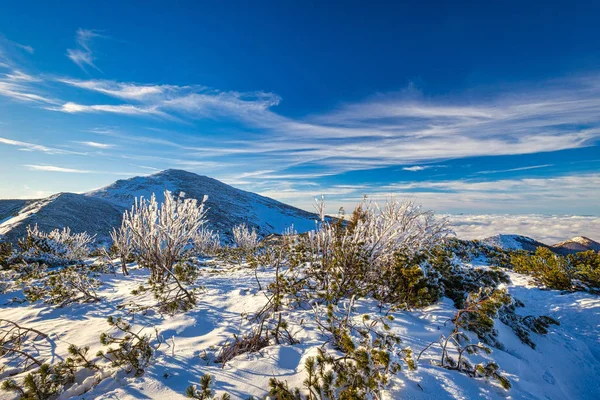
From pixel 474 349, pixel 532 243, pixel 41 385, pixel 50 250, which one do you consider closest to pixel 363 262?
pixel 474 349

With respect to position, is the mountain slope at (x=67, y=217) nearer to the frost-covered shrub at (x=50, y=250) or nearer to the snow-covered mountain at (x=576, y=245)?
the frost-covered shrub at (x=50, y=250)

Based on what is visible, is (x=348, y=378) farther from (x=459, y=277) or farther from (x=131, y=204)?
(x=131, y=204)

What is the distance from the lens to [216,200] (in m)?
55.7

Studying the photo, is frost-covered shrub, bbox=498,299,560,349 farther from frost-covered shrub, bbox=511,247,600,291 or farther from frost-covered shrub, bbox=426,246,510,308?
frost-covered shrub, bbox=511,247,600,291

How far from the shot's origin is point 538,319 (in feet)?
16.8

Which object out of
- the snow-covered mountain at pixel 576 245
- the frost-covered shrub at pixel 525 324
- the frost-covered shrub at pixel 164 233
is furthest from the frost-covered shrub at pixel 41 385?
the snow-covered mountain at pixel 576 245

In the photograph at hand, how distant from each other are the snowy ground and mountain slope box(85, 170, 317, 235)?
34347mm

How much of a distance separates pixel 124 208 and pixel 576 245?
53888 millimetres

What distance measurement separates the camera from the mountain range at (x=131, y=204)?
73.9 ft

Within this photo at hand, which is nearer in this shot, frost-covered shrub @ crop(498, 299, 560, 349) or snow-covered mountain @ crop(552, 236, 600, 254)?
frost-covered shrub @ crop(498, 299, 560, 349)

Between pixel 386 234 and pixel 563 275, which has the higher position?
pixel 386 234

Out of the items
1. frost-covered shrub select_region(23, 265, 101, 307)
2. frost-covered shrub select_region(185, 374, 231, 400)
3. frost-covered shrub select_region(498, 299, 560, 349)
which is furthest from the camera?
frost-covered shrub select_region(23, 265, 101, 307)

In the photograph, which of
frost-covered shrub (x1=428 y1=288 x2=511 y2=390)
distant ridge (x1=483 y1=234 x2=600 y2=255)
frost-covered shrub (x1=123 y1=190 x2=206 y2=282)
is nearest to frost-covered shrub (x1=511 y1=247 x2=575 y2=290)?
frost-covered shrub (x1=428 y1=288 x2=511 y2=390)

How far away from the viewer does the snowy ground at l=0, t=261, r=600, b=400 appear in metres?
2.55
